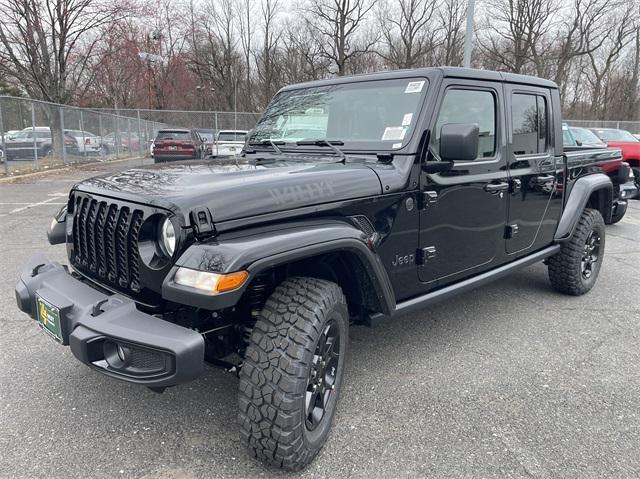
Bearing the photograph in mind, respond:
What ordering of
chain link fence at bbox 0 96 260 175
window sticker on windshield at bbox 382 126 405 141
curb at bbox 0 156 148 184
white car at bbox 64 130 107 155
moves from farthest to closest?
1. white car at bbox 64 130 107 155
2. chain link fence at bbox 0 96 260 175
3. curb at bbox 0 156 148 184
4. window sticker on windshield at bbox 382 126 405 141

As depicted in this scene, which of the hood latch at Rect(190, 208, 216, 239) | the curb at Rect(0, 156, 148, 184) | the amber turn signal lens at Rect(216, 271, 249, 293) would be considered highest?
the hood latch at Rect(190, 208, 216, 239)

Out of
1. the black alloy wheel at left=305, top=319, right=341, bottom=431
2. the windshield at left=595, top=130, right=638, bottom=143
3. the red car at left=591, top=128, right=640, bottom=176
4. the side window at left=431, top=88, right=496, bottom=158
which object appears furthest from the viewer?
the windshield at left=595, top=130, right=638, bottom=143

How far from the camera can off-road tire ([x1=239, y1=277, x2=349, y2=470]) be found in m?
2.04

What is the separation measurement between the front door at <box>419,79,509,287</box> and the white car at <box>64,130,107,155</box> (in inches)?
678

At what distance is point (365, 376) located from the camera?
10.0 feet

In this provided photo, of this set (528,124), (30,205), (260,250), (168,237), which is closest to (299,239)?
(260,250)

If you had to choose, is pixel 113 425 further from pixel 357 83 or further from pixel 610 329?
pixel 610 329

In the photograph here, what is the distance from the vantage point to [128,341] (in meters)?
1.89

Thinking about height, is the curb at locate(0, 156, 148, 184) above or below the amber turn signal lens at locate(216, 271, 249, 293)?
below

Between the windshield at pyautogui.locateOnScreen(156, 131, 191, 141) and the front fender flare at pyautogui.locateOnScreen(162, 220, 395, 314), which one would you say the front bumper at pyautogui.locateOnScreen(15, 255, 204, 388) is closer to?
the front fender flare at pyautogui.locateOnScreen(162, 220, 395, 314)

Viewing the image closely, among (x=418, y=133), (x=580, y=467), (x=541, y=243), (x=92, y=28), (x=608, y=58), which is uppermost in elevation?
(x=608, y=58)

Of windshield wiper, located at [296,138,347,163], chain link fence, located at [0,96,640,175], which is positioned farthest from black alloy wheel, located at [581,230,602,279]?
chain link fence, located at [0,96,640,175]

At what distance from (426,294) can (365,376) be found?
0.64 m

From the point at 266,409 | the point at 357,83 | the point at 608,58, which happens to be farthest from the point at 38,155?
the point at 608,58
